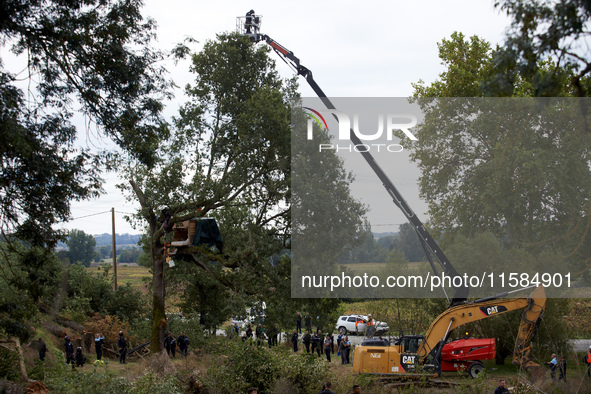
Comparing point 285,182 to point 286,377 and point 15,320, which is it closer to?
point 286,377

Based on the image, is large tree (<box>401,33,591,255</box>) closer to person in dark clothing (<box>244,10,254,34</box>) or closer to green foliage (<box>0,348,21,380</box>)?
person in dark clothing (<box>244,10,254,34</box>)

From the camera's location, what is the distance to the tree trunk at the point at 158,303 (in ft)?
67.2

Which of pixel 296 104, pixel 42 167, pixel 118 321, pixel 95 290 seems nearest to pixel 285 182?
pixel 296 104

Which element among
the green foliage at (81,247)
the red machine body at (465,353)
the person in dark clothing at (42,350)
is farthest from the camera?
the green foliage at (81,247)

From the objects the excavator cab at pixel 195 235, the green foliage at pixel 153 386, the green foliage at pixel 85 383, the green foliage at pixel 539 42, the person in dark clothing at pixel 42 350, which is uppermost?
the green foliage at pixel 539 42

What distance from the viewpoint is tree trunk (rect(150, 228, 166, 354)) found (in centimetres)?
2048

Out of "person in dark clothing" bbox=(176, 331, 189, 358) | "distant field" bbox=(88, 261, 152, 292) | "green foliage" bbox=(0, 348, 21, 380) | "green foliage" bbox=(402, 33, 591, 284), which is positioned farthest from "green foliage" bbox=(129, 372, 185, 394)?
"distant field" bbox=(88, 261, 152, 292)

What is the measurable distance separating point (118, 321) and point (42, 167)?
16993 millimetres

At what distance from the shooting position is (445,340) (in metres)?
18.6

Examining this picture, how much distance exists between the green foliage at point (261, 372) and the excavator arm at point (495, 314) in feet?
16.1

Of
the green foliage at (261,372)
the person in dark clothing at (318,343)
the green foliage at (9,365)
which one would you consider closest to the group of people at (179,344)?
the person in dark clothing at (318,343)

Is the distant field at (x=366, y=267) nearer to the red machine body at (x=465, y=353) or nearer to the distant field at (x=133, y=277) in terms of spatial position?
the red machine body at (x=465, y=353)

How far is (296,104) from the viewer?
21609 millimetres

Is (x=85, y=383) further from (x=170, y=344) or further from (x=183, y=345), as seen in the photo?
(x=170, y=344)
